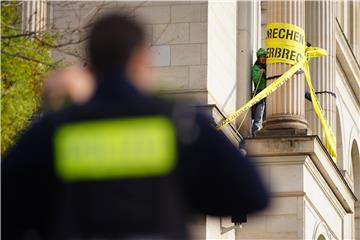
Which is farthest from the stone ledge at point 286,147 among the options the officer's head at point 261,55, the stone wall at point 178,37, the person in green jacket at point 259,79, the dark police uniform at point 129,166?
the dark police uniform at point 129,166

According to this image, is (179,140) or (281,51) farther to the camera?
(281,51)

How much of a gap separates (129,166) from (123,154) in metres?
0.07

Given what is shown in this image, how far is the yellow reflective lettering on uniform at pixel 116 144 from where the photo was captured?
5559 millimetres

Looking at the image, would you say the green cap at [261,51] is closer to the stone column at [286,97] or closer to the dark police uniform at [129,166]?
the stone column at [286,97]

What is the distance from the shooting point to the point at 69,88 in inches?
226

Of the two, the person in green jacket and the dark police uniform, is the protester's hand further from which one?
the person in green jacket

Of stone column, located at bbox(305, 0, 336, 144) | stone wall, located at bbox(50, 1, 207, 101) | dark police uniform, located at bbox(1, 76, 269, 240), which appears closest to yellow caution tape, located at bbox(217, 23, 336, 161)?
stone wall, located at bbox(50, 1, 207, 101)

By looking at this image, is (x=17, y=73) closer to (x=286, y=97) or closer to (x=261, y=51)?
(x=261, y=51)

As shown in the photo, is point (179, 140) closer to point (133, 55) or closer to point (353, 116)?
point (133, 55)

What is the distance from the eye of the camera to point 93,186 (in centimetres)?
549

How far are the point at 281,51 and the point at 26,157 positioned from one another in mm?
23675

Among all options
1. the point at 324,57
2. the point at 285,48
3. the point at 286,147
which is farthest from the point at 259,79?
the point at 324,57

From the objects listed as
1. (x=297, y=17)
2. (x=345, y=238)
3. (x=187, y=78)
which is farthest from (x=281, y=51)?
(x=345, y=238)

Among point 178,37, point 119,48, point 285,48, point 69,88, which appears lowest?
point 69,88
